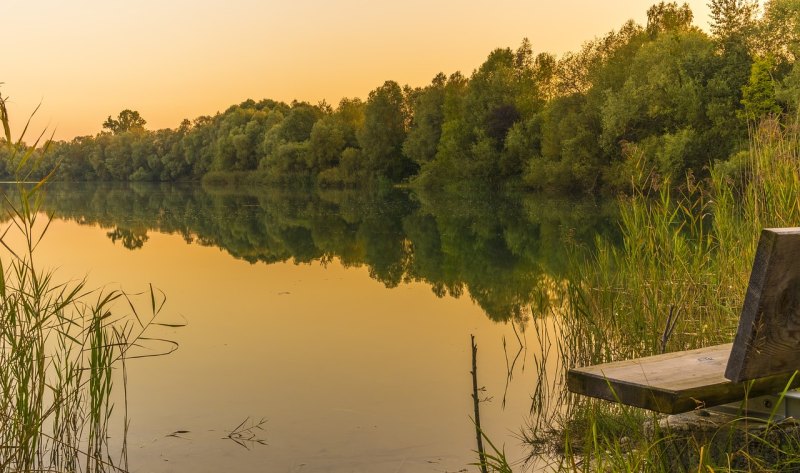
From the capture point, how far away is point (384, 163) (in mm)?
49938

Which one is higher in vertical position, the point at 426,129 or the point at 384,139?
the point at 426,129

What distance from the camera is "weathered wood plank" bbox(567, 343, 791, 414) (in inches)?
85.4

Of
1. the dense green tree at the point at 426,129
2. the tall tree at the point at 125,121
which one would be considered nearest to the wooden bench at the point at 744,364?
the dense green tree at the point at 426,129

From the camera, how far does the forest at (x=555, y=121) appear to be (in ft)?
81.8

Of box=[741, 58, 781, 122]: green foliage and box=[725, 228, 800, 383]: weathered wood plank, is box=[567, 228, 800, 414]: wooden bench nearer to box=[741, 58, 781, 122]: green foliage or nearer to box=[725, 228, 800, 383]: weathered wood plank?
box=[725, 228, 800, 383]: weathered wood plank

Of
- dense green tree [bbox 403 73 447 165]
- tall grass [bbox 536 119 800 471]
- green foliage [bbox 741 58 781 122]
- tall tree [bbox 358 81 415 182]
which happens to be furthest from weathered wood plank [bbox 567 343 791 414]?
tall tree [bbox 358 81 415 182]

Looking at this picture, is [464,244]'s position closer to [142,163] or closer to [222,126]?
[222,126]

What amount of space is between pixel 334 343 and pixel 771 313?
6.08 m

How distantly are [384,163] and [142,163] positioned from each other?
3701 cm

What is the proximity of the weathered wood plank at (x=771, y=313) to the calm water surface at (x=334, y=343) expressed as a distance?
2626mm

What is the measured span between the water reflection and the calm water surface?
0.09m

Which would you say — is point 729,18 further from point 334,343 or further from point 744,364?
point 744,364

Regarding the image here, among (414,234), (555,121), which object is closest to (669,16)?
(555,121)

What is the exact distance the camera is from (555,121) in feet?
111
